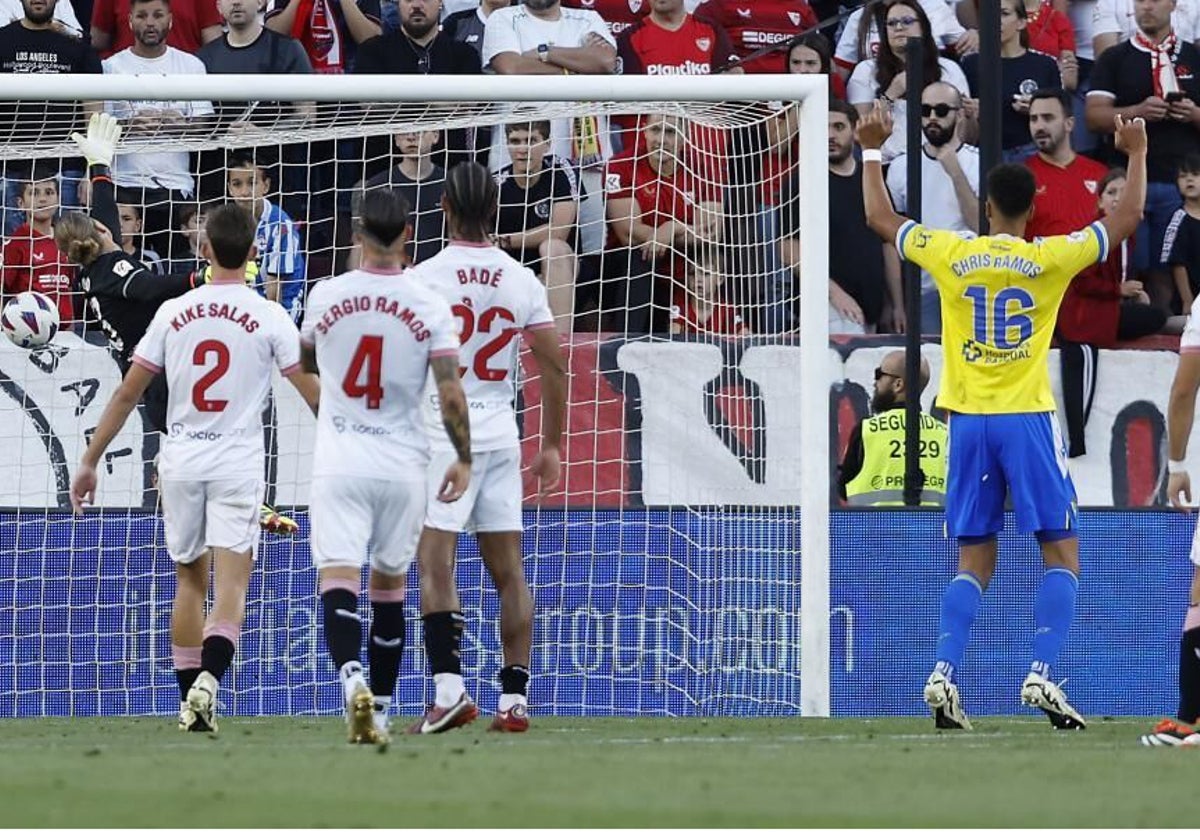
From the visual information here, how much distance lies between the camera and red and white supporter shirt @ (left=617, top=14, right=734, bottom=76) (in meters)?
15.3

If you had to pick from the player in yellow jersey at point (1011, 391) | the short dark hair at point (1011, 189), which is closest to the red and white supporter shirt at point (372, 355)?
the player in yellow jersey at point (1011, 391)

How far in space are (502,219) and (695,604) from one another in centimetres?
250

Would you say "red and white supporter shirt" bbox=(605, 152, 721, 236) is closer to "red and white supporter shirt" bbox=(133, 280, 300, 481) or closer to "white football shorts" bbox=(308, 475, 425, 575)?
"red and white supporter shirt" bbox=(133, 280, 300, 481)

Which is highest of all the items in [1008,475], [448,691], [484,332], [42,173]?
[42,173]

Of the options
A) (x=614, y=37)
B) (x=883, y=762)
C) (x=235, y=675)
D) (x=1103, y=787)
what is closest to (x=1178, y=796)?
(x=1103, y=787)

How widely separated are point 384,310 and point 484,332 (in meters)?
0.77

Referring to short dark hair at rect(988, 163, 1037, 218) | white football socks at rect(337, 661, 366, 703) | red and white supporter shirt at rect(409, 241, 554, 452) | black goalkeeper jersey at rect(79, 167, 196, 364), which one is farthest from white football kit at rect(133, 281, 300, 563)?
short dark hair at rect(988, 163, 1037, 218)

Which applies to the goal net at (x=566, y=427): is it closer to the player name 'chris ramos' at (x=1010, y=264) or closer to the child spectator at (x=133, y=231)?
the child spectator at (x=133, y=231)

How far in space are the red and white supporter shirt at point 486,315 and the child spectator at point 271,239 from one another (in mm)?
3517

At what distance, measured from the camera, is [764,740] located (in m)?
8.73

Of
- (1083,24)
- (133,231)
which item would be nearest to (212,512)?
(133,231)

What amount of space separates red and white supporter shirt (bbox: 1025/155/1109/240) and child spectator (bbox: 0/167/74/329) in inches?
227

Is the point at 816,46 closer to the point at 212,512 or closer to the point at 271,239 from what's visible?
the point at 271,239

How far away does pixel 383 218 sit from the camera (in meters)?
8.21
